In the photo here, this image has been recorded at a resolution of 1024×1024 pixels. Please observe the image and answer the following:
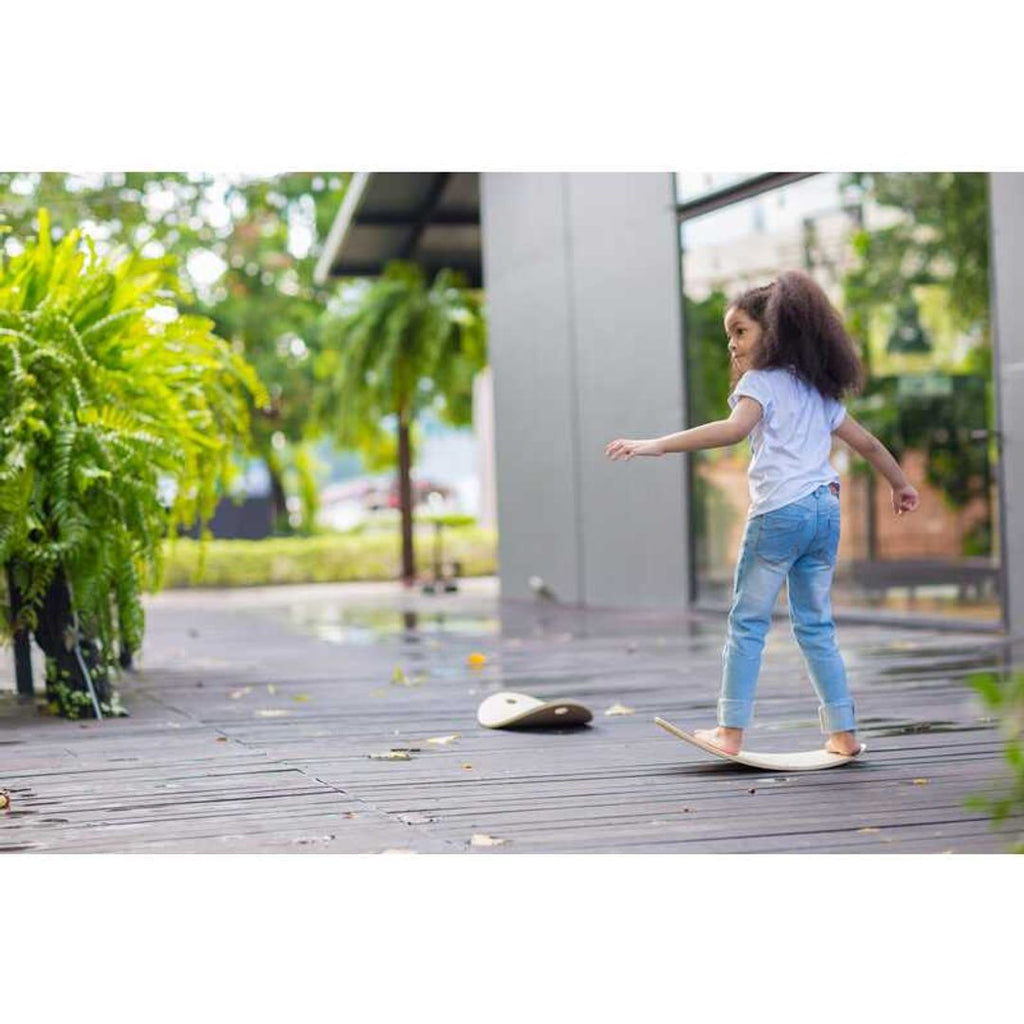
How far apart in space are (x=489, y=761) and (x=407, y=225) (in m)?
12.3

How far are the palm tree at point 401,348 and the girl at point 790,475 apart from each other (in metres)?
11.5

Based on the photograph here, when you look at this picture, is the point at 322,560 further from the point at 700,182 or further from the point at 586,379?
the point at 700,182

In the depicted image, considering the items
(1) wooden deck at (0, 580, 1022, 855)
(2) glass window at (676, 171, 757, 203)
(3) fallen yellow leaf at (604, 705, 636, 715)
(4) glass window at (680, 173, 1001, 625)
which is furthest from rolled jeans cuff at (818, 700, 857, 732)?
(2) glass window at (676, 171, 757, 203)

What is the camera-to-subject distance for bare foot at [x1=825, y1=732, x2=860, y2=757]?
487cm

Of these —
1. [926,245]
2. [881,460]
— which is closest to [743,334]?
[881,460]

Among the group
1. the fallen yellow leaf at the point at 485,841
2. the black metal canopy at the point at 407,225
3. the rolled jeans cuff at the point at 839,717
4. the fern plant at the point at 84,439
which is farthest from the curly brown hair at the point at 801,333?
the black metal canopy at the point at 407,225

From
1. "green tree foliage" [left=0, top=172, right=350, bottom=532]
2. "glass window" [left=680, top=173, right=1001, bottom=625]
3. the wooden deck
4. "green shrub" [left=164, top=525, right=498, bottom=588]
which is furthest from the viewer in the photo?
"green tree foliage" [left=0, top=172, right=350, bottom=532]

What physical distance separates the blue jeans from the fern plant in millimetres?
2492

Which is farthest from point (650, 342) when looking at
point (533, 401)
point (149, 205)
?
→ point (149, 205)

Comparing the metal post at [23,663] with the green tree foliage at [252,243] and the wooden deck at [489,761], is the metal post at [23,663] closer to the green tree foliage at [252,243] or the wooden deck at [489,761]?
the wooden deck at [489,761]

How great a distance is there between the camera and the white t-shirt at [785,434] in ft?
15.7

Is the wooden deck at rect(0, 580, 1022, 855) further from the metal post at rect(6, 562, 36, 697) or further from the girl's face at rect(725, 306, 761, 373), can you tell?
the girl's face at rect(725, 306, 761, 373)

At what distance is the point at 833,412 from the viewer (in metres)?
4.88
